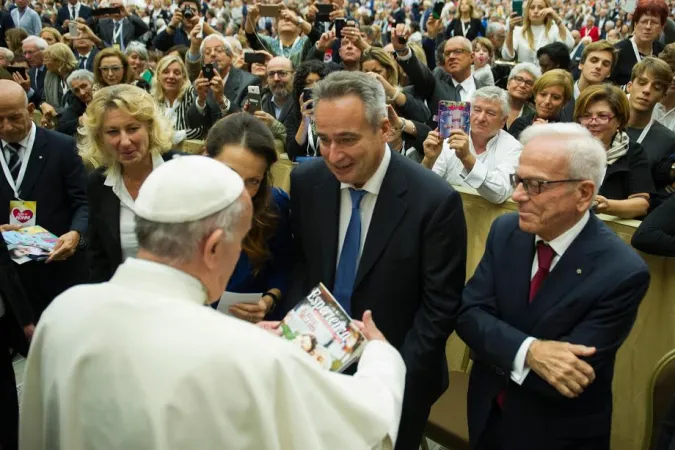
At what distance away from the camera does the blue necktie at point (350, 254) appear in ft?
8.46

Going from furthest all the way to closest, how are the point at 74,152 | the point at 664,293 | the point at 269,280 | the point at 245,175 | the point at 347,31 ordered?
the point at 347,31
the point at 74,152
the point at 664,293
the point at 269,280
the point at 245,175

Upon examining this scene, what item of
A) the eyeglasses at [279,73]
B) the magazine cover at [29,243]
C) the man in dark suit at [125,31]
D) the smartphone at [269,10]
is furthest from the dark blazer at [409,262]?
the man in dark suit at [125,31]

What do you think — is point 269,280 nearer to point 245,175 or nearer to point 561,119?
point 245,175

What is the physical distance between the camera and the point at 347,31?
18.5 feet

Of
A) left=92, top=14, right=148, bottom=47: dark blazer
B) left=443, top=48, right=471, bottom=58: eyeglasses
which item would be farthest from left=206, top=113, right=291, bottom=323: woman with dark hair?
left=92, top=14, right=148, bottom=47: dark blazer

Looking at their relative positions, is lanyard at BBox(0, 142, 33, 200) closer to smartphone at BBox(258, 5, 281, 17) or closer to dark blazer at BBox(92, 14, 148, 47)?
smartphone at BBox(258, 5, 281, 17)

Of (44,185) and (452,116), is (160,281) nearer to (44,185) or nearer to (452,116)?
(452,116)

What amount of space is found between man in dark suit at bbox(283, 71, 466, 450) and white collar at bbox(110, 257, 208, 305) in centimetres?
99

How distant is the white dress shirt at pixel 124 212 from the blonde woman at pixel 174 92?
260cm

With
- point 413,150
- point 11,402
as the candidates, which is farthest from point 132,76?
point 11,402

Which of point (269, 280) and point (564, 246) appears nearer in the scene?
point (564, 246)

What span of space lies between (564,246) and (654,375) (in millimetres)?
643

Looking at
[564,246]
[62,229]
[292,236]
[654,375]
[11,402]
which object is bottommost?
[11,402]

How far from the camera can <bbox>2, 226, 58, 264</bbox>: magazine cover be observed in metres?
3.62
